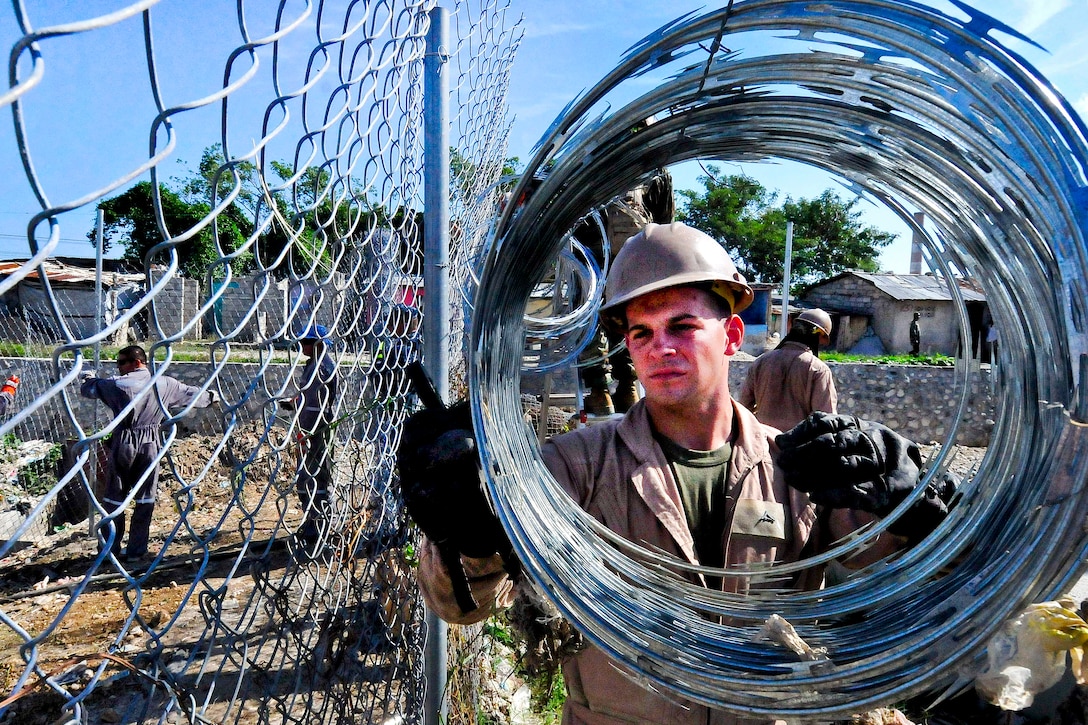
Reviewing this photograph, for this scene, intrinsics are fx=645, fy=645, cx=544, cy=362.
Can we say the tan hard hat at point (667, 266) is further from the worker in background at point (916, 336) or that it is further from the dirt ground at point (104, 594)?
the worker in background at point (916, 336)

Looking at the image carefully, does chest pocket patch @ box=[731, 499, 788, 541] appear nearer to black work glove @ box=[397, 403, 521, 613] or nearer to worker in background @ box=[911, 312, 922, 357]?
black work glove @ box=[397, 403, 521, 613]

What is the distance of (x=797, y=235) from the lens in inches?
1906

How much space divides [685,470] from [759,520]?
0.27 meters

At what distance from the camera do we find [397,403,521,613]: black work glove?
1.51 m

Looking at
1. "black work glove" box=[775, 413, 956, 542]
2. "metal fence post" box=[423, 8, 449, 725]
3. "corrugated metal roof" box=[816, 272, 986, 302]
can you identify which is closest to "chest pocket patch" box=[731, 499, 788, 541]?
"black work glove" box=[775, 413, 956, 542]

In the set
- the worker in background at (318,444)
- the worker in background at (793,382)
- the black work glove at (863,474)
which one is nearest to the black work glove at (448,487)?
the worker in background at (318,444)

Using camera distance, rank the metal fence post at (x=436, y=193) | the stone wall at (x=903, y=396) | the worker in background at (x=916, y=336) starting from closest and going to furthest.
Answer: the metal fence post at (x=436, y=193)
the stone wall at (x=903, y=396)
the worker in background at (x=916, y=336)

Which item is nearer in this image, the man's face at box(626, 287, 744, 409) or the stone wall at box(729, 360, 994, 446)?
the man's face at box(626, 287, 744, 409)

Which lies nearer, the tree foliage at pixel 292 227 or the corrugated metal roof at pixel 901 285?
the tree foliage at pixel 292 227

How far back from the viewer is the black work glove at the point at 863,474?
5.46ft

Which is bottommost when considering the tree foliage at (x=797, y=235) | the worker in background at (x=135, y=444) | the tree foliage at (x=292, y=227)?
the worker in background at (x=135, y=444)

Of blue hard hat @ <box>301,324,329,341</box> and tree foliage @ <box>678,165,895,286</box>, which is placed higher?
tree foliage @ <box>678,165,895,286</box>

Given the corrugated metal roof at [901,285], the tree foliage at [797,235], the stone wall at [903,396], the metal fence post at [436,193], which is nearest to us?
the metal fence post at [436,193]

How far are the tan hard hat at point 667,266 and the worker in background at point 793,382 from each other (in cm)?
319
